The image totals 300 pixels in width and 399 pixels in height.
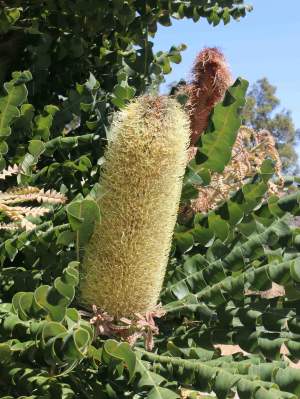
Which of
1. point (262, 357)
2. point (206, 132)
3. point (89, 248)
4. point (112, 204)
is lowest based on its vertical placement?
point (262, 357)

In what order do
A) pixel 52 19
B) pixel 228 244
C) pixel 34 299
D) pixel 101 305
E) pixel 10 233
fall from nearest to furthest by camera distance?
pixel 34 299
pixel 101 305
pixel 10 233
pixel 228 244
pixel 52 19

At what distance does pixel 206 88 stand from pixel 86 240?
1051 millimetres

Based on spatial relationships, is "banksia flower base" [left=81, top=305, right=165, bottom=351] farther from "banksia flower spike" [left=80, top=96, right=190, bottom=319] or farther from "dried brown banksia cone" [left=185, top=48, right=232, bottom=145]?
"dried brown banksia cone" [left=185, top=48, right=232, bottom=145]

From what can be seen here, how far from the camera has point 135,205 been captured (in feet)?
6.68

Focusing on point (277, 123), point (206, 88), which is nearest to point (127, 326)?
point (206, 88)

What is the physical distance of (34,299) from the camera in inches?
69.4

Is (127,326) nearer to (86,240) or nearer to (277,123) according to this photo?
(86,240)

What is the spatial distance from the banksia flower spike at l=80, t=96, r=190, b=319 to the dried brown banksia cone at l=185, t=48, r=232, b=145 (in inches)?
23.4

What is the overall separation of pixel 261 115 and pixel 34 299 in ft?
90.8

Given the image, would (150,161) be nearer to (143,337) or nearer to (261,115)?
(143,337)

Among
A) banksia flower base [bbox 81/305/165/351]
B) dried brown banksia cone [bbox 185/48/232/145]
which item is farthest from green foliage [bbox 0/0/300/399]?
dried brown banksia cone [bbox 185/48/232/145]

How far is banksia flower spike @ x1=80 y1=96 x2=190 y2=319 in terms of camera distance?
6.67 feet

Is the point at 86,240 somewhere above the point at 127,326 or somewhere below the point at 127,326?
above

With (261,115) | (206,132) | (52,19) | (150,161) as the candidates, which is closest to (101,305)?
(150,161)
